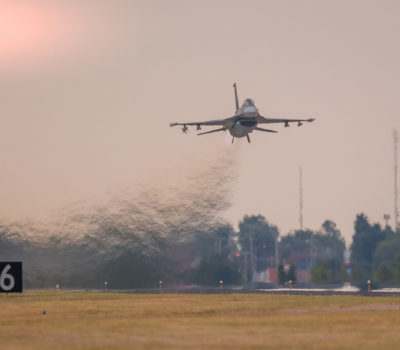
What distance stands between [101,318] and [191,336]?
12.7 meters

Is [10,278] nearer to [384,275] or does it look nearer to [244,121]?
[244,121]

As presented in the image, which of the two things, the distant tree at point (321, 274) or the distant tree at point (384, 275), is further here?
the distant tree at point (321, 274)

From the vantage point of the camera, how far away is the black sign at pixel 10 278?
59688 mm

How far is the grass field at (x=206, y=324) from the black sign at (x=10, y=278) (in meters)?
1.46

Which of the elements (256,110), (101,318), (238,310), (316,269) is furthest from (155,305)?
(316,269)

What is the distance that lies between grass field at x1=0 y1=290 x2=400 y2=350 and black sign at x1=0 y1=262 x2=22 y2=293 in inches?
57.3

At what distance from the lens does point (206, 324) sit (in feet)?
154

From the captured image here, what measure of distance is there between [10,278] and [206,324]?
18.0 meters

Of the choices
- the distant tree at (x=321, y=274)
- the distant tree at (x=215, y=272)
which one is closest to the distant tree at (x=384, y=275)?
the distant tree at (x=321, y=274)

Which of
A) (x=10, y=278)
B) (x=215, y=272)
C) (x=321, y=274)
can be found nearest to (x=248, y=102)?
(x=10, y=278)

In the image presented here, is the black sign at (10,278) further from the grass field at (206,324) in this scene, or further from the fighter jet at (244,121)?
the fighter jet at (244,121)

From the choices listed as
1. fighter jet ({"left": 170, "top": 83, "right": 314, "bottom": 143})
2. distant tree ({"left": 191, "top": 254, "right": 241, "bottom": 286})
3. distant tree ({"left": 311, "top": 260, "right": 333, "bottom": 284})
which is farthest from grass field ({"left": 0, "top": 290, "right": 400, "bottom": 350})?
distant tree ({"left": 311, "top": 260, "right": 333, "bottom": 284})

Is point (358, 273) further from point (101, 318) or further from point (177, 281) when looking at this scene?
point (101, 318)

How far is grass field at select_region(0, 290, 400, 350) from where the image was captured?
3703cm
